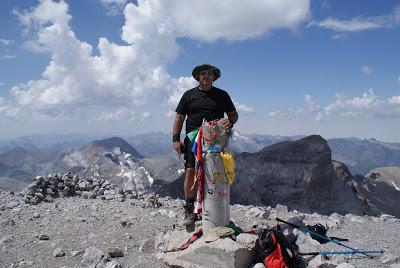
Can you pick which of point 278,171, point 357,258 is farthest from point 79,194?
point 278,171

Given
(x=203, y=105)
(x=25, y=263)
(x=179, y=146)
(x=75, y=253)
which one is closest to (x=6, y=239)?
(x=25, y=263)

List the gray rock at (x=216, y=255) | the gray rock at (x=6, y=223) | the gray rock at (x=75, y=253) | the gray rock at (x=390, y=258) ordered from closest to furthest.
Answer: the gray rock at (x=216, y=255) → the gray rock at (x=390, y=258) → the gray rock at (x=75, y=253) → the gray rock at (x=6, y=223)

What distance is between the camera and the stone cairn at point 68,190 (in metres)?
16.0

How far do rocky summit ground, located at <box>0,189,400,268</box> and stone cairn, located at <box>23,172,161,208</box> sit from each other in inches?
Result: 12.3

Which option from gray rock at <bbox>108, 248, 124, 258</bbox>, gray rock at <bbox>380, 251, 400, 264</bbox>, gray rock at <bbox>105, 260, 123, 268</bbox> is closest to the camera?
gray rock at <bbox>380, 251, 400, 264</bbox>

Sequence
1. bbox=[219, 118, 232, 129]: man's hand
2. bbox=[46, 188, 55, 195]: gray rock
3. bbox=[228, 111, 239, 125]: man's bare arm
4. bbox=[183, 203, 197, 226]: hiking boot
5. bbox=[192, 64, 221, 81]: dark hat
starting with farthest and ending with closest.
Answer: bbox=[46, 188, 55, 195]: gray rock
bbox=[183, 203, 197, 226]: hiking boot
bbox=[228, 111, 239, 125]: man's bare arm
bbox=[192, 64, 221, 81]: dark hat
bbox=[219, 118, 232, 129]: man's hand

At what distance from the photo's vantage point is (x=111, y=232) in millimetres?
11734

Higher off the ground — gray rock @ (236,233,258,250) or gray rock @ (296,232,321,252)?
gray rock @ (236,233,258,250)

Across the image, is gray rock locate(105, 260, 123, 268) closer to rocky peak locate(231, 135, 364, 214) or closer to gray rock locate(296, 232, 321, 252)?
gray rock locate(296, 232, 321, 252)

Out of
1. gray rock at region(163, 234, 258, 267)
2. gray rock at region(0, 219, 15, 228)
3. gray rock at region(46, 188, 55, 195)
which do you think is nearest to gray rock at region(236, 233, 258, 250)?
gray rock at region(163, 234, 258, 267)

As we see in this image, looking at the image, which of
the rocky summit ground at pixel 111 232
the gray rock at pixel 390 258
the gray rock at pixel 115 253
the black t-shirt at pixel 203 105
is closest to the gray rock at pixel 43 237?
the rocky summit ground at pixel 111 232

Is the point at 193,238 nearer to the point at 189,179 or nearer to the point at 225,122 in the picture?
the point at 189,179

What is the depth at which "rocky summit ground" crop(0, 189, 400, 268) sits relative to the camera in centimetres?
935

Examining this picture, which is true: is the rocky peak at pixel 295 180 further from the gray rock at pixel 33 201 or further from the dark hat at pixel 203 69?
the dark hat at pixel 203 69
